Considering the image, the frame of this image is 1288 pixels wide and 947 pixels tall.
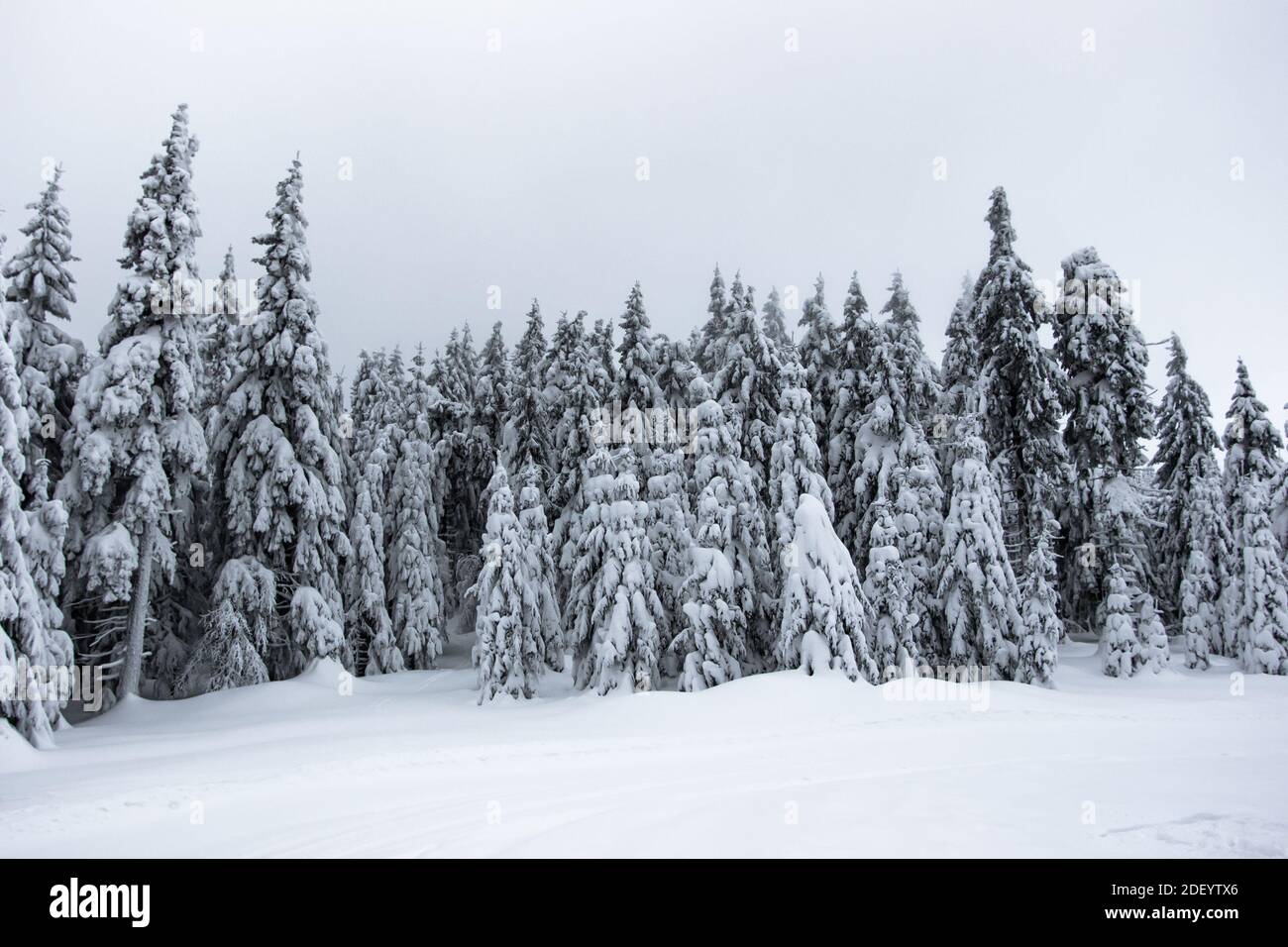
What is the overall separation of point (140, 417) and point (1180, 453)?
4073 centimetres

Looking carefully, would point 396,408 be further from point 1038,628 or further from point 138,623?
point 1038,628

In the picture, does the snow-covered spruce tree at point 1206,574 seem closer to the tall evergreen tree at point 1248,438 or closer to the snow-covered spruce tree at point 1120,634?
the tall evergreen tree at point 1248,438

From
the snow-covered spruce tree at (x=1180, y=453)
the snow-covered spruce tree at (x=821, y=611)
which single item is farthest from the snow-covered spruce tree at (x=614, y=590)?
the snow-covered spruce tree at (x=1180, y=453)

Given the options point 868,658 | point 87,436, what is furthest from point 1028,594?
Result: point 87,436

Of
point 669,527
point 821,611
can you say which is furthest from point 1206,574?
point 669,527

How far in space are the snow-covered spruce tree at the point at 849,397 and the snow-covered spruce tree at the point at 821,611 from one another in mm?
7573

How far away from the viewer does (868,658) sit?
19469 millimetres

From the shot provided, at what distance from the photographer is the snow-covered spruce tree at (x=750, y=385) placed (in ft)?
81.1

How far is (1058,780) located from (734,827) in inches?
220

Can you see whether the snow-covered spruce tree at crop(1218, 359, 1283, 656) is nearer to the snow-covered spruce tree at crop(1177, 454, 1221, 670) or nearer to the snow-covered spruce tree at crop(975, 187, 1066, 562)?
the snow-covered spruce tree at crop(1177, 454, 1221, 670)

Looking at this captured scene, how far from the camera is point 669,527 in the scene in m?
23.5

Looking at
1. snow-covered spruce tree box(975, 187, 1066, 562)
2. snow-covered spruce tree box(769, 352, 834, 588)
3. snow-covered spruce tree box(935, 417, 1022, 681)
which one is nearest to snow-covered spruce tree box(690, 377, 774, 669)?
snow-covered spruce tree box(769, 352, 834, 588)
